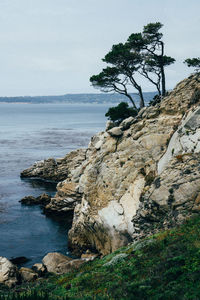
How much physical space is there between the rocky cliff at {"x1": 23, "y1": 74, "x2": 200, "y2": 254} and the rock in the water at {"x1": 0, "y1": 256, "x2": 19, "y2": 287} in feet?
24.1

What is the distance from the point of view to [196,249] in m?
13.0

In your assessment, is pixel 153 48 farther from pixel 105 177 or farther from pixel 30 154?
pixel 30 154

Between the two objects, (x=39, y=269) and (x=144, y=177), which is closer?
(x=39, y=269)

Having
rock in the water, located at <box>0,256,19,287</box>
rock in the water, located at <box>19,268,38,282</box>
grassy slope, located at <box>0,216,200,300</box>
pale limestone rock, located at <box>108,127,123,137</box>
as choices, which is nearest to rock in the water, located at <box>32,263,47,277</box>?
rock in the water, located at <box>19,268,38,282</box>

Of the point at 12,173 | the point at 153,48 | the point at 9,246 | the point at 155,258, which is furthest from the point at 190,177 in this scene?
the point at 12,173

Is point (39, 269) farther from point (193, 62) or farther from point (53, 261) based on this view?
point (193, 62)

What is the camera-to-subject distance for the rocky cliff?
19594 mm

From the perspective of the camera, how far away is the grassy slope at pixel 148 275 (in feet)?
A: 36.3

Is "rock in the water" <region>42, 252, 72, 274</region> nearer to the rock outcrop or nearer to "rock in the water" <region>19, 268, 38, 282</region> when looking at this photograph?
"rock in the water" <region>19, 268, 38, 282</region>

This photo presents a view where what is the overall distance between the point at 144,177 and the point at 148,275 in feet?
46.6

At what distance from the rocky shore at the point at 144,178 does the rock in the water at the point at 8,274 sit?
7350 millimetres

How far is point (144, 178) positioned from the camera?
26.3 meters

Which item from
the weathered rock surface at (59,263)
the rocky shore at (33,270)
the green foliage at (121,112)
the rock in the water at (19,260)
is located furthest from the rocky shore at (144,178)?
the green foliage at (121,112)

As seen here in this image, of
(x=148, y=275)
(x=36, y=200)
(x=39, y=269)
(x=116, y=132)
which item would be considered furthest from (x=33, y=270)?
(x=36, y=200)
